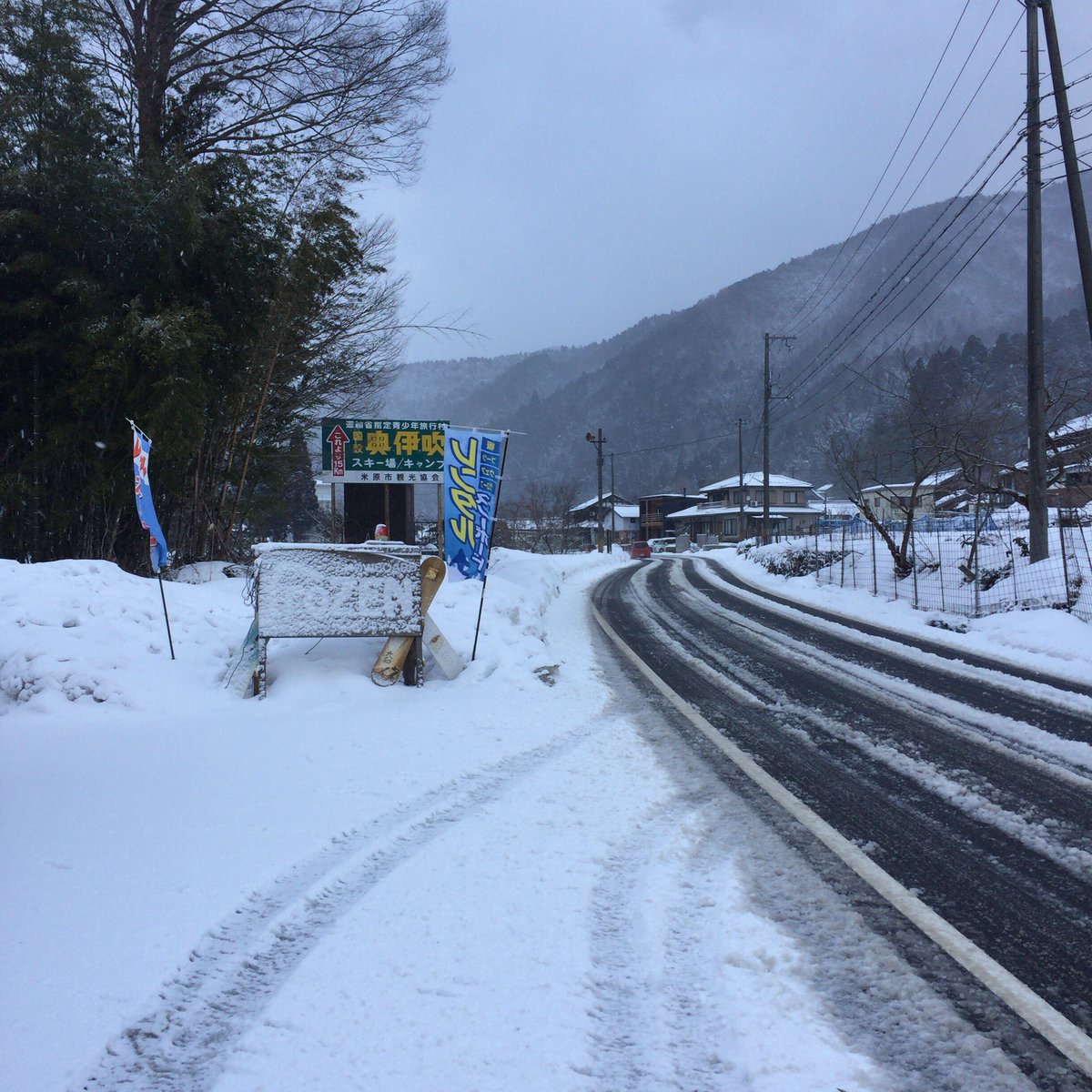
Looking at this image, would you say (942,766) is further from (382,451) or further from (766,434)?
(766,434)

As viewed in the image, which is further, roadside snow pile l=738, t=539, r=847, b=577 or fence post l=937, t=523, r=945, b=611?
roadside snow pile l=738, t=539, r=847, b=577

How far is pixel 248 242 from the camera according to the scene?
9977 millimetres

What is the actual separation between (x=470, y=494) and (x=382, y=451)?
6443 mm

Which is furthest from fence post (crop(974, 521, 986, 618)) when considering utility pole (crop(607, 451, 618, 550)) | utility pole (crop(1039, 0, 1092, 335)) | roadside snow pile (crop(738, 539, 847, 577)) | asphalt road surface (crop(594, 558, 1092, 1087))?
utility pole (crop(607, 451, 618, 550))

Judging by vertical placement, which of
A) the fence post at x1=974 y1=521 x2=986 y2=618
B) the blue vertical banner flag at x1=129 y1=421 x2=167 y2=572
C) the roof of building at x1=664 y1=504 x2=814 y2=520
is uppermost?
the roof of building at x1=664 y1=504 x2=814 y2=520

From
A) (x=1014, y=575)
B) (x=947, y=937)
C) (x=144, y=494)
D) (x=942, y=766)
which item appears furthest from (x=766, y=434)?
(x=947, y=937)

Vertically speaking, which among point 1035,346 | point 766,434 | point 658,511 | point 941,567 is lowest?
point 941,567

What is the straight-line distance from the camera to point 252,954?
264cm

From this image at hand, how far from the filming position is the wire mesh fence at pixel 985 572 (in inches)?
405

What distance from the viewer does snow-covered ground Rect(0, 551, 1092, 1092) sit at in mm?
2100

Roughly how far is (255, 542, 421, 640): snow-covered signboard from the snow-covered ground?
2.01ft

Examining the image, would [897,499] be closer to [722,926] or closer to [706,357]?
[722,926]

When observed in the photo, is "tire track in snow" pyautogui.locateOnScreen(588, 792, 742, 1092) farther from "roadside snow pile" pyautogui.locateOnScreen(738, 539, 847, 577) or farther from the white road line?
"roadside snow pile" pyautogui.locateOnScreen(738, 539, 847, 577)

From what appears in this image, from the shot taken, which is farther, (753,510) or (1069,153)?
(753,510)
